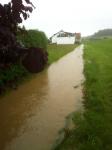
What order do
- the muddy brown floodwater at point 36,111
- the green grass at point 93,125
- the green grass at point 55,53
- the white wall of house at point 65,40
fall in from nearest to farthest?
the green grass at point 93,125 → the muddy brown floodwater at point 36,111 → the green grass at point 55,53 → the white wall of house at point 65,40

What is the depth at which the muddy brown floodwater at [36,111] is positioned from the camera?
255 inches

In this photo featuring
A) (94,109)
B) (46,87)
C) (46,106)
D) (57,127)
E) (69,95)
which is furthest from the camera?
(46,87)

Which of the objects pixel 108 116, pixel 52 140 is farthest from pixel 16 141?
pixel 108 116

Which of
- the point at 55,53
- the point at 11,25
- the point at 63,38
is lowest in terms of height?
the point at 63,38

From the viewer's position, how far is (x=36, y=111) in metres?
8.52

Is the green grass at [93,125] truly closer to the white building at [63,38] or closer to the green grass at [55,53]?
the green grass at [55,53]

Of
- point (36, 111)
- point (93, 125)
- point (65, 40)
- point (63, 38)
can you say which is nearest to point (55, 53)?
point (36, 111)

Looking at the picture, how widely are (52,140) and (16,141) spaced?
766 millimetres

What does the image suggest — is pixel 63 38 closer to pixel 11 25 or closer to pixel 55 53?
pixel 55 53

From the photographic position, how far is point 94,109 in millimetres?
8055

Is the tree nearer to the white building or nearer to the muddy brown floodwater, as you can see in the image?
the muddy brown floodwater

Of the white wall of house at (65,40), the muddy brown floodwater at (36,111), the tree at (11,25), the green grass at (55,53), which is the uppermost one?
the tree at (11,25)

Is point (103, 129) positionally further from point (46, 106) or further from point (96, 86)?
point (96, 86)

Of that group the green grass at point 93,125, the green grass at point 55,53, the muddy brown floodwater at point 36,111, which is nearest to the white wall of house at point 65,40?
the green grass at point 55,53
